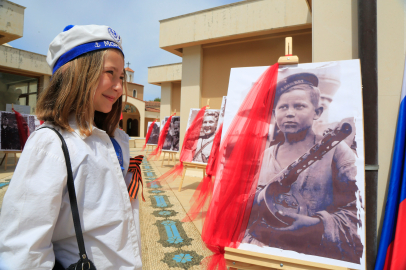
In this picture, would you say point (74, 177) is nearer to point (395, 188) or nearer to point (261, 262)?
point (261, 262)

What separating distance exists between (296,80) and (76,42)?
50.5 inches

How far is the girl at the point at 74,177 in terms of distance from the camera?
614 mm

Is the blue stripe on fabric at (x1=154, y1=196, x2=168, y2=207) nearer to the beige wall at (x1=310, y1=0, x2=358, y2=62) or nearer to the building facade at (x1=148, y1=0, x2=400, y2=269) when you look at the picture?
the building facade at (x1=148, y1=0, x2=400, y2=269)

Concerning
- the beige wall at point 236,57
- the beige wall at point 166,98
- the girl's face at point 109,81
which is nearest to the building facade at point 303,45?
the beige wall at point 236,57

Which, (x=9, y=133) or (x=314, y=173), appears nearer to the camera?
(x=314, y=173)

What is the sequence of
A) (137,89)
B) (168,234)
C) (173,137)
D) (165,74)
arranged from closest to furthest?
1. (168,234)
2. (173,137)
3. (165,74)
4. (137,89)

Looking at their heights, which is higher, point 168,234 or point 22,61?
point 22,61

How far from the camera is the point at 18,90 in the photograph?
1153cm

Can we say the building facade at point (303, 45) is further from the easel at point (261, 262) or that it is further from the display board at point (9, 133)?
the display board at point (9, 133)

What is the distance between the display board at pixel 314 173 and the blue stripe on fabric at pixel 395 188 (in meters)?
0.58

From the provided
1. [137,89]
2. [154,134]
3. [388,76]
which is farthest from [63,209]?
[137,89]

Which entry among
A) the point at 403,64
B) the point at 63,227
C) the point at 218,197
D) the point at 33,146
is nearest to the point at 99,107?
the point at 33,146

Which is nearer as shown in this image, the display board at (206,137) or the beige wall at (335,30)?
the beige wall at (335,30)

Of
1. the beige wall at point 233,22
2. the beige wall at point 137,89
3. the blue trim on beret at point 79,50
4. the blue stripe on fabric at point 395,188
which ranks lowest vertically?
the blue stripe on fabric at point 395,188
